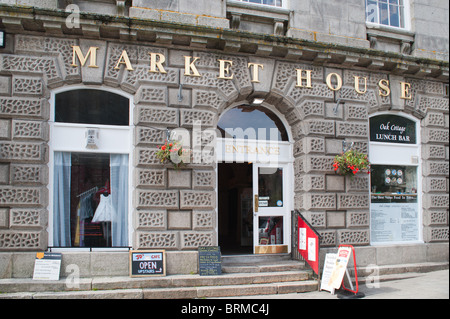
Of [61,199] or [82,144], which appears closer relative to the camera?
[61,199]

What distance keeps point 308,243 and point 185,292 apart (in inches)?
112

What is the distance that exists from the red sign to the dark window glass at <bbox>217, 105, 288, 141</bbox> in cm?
214

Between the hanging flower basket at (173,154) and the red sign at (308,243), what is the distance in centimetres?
296

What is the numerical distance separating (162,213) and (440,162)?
294 inches

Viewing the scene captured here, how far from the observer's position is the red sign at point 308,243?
8953mm

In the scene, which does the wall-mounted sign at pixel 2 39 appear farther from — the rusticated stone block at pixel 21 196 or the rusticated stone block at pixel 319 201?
the rusticated stone block at pixel 319 201

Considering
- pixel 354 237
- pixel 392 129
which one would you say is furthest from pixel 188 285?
pixel 392 129

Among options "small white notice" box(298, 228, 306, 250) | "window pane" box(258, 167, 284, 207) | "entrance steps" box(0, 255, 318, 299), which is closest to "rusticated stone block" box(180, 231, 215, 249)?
"entrance steps" box(0, 255, 318, 299)

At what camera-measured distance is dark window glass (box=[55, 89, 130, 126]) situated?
875 cm

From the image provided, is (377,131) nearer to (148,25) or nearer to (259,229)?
(259,229)

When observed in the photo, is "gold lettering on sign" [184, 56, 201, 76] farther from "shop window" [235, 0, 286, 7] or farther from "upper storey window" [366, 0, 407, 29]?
"upper storey window" [366, 0, 407, 29]

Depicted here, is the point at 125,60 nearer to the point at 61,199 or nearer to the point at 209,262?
the point at 61,199

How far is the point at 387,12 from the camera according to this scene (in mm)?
11594

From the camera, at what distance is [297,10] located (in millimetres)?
10242
